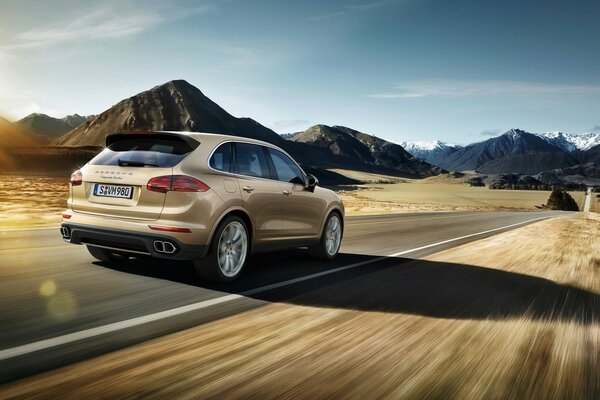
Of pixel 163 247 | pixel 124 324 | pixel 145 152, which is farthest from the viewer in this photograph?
pixel 145 152

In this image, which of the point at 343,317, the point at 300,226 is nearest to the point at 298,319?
the point at 343,317

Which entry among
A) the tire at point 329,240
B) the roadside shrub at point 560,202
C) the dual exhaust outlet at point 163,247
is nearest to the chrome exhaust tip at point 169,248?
the dual exhaust outlet at point 163,247

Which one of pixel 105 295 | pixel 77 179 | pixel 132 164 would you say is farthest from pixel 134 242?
pixel 77 179

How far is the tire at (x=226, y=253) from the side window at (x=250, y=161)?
2.14ft

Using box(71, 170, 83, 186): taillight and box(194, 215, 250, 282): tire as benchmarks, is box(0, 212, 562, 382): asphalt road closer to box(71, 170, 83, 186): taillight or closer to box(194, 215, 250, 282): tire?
box(194, 215, 250, 282): tire

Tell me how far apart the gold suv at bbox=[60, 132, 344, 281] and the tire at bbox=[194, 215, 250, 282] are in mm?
11

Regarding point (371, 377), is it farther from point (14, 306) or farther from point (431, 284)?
point (431, 284)

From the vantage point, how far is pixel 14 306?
15.1 feet

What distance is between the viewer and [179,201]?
5.39 m

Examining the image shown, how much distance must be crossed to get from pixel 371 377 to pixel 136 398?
4.54 feet

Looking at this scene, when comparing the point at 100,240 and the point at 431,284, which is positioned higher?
the point at 100,240

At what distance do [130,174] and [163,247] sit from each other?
87 centimetres

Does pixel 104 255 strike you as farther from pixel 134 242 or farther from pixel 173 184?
pixel 173 184

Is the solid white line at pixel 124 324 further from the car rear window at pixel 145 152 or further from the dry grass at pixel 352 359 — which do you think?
the car rear window at pixel 145 152
